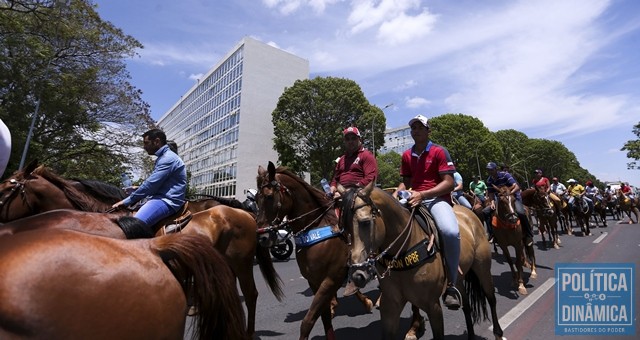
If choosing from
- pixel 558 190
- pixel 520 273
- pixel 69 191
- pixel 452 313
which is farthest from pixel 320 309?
pixel 558 190

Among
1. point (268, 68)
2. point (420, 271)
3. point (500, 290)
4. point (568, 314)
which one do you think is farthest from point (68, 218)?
point (268, 68)

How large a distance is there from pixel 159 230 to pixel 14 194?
1.67 meters

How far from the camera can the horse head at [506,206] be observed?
7602mm

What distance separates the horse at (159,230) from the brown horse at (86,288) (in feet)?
8.73

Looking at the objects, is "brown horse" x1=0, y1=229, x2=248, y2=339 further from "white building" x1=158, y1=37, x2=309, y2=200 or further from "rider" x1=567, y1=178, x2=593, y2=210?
"white building" x1=158, y1=37, x2=309, y2=200

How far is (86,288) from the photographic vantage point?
144 centimetres

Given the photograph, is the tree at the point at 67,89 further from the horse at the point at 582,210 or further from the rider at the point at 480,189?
the horse at the point at 582,210

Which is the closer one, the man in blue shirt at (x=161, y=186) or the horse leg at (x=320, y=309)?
the horse leg at (x=320, y=309)

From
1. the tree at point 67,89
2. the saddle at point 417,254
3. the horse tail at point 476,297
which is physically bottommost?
the horse tail at point 476,297

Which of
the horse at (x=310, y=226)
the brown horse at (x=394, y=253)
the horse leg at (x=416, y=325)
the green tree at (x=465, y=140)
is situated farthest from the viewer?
the green tree at (x=465, y=140)

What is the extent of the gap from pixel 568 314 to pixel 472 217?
6.65ft

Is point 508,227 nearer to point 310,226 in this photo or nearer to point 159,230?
point 310,226

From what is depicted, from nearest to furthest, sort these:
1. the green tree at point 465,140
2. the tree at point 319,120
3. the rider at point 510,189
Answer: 1. the rider at point 510,189
2. the tree at point 319,120
3. the green tree at point 465,140

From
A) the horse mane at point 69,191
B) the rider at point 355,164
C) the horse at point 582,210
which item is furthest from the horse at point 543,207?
the horse mane at point 69,191
